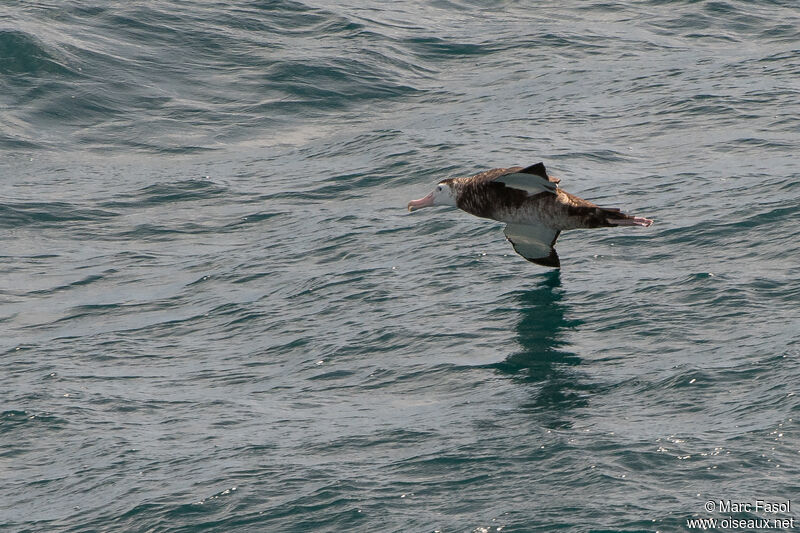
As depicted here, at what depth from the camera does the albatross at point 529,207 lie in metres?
20.4

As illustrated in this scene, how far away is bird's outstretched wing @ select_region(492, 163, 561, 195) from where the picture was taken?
2011cm

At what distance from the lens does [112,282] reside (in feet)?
84.6

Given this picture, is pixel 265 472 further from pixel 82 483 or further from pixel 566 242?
pixel 566 242

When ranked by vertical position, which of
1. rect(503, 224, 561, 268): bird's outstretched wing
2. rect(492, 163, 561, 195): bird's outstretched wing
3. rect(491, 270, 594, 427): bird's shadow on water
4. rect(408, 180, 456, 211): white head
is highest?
rect(492, 163, 561, 195): bird's outstretched wing

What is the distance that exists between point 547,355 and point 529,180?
9.29 ft

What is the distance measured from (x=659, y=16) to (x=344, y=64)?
10.6 metres

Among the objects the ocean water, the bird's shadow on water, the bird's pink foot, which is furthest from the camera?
the bird's pink foot

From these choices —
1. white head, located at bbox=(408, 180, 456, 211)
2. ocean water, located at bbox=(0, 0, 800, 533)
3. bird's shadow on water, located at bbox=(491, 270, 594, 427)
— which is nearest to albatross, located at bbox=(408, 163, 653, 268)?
white head, located at bbox=(408, 180, 456, 211)

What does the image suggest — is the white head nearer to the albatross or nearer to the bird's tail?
the albatross

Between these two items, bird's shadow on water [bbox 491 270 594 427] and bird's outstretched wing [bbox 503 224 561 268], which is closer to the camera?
bird's shadow on water [bbox 491 270 594 427]

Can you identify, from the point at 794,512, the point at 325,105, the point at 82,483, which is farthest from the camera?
the point at 325,105

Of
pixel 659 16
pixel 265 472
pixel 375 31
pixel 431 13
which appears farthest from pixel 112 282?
pixel 659 16

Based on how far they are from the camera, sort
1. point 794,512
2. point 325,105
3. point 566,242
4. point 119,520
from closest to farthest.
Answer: point 794,512
point 119,520
point 566,242
point 325,105

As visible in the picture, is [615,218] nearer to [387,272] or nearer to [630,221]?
[630,221]
